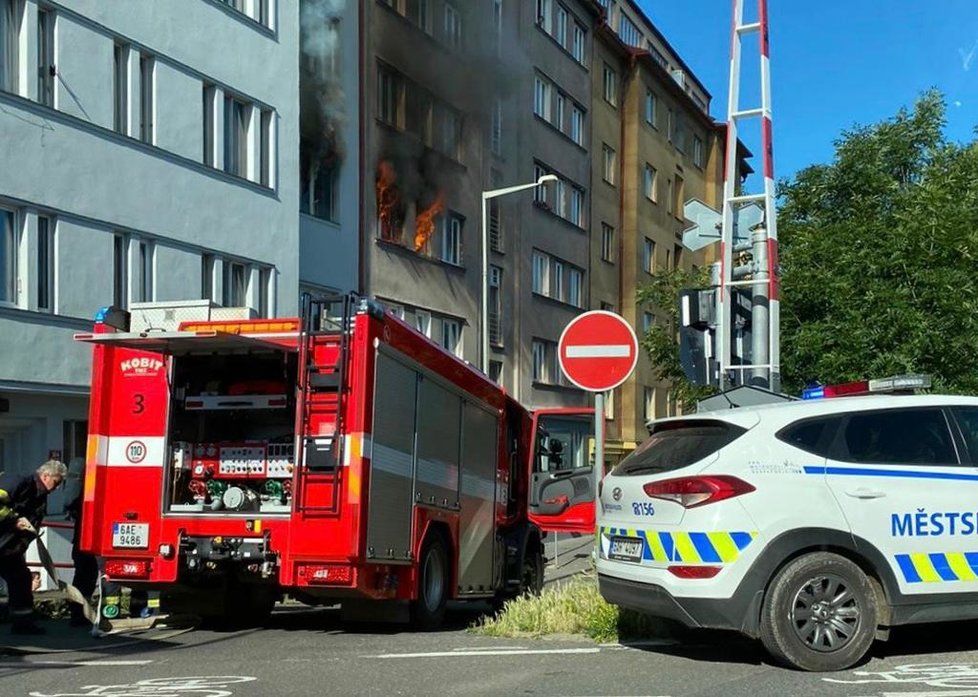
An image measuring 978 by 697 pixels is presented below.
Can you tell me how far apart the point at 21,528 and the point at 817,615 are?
21.2 feet

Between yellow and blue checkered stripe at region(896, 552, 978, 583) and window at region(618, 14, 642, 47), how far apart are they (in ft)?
152

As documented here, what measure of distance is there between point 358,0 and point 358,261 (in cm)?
564

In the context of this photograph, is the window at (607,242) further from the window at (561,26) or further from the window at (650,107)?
the window at (561,26)

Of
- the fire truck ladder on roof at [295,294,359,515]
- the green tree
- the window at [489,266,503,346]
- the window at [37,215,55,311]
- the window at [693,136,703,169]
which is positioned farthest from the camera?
the window at [693,136,703,169]

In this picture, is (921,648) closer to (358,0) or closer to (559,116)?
(358,0)

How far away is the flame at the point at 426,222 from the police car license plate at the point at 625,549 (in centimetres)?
2264

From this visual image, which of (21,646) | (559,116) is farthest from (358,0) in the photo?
(21,646)

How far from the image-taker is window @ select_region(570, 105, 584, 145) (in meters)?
42.6

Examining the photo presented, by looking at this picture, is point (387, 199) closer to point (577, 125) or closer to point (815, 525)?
point (577, 125)

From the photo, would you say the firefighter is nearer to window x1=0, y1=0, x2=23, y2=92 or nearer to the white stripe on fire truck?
the white stripe on fire truck

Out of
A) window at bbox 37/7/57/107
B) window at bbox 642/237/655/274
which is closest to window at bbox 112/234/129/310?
window at bbox 37/7/57/107

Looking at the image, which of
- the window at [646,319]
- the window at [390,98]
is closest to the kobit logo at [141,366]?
the window at [390,98]

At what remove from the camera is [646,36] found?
56.1 m

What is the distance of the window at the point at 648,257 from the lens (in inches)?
1943
